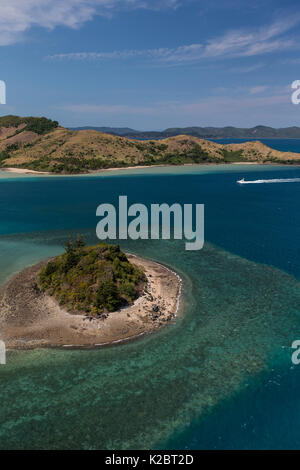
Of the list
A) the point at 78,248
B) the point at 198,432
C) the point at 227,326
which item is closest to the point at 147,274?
the point at 78,248

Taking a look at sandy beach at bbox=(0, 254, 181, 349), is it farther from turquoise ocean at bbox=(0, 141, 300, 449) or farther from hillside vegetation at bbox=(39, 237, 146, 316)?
turquoise ocean at bbox=(0, 141, 300, 449)

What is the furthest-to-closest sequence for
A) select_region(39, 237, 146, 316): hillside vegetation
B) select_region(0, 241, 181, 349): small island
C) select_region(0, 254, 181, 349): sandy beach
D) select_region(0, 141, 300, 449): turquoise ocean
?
select_region(39, 237, 146, 316): hillside vegetation, select_region(0, 241, 181, 349): small island, select_region(0, 254, 181, 349): sandy beach, select_region(0, 141, 300, 449): turquoise ocean

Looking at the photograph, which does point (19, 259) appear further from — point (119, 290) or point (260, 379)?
point (260, 379)

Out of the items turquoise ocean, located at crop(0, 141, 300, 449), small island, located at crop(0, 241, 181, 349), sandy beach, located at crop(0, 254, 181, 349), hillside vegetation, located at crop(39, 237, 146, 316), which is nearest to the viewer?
turquoise ocean, located at crop(0, 141, 300, 449)

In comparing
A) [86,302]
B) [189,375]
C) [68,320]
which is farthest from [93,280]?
[189,375]

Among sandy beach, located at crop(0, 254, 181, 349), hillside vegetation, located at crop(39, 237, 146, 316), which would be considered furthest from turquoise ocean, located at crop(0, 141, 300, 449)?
hillside vegetation, located at crop(39, 237, 146, 316)

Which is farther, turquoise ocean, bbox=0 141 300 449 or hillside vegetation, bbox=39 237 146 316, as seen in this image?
hillside vegetation, bbox=39 237 146 316

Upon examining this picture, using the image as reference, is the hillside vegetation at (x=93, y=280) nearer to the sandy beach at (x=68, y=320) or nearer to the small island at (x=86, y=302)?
the small island at (x=86, y=302)

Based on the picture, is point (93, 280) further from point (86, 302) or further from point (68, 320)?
point (68, 320)
